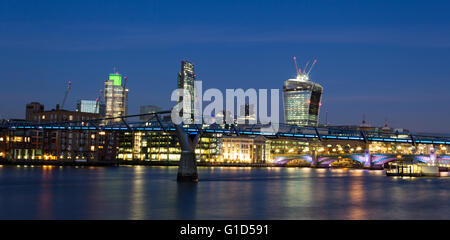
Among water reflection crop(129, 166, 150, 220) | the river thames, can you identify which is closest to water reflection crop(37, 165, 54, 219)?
the river thames

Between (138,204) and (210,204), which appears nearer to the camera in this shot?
(138,204)

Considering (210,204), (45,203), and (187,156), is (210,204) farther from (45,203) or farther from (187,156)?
(187,156)

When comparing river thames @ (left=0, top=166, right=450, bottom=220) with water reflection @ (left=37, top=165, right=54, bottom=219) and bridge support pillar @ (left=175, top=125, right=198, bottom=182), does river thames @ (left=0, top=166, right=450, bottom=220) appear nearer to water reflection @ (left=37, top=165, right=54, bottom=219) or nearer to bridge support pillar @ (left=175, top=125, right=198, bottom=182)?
water reflection @ (left=37, top=165, right=54, bottom=219)

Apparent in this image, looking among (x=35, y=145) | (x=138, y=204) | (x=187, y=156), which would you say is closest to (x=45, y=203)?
(x=138, y=204)

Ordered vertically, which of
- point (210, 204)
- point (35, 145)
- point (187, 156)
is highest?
point (35, 145)

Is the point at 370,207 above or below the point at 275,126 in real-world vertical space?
below

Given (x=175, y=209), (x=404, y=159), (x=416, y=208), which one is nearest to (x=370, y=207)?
(x=416, y=208)

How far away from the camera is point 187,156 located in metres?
74.9

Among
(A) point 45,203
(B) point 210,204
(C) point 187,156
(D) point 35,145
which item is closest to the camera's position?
(A) point 45,203

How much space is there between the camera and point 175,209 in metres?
49.0

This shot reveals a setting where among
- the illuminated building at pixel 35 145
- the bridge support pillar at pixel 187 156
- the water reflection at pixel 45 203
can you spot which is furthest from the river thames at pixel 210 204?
the illuminated building at pixel 35 145
